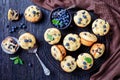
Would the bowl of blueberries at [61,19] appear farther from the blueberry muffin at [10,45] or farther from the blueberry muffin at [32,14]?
the blueberry muffin at [10,45]

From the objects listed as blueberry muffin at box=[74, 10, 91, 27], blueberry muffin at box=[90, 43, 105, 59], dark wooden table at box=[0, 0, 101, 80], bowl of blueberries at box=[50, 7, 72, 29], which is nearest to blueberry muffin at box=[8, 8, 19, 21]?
dark wooden table at box=[0, 0, 101, 80]

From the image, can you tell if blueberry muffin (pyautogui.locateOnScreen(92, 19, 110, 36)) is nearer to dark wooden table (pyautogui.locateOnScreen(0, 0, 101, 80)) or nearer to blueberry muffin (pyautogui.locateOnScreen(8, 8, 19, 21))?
dark wooden table (pyautogui.locateOnScreen(0, 0, 101, 80))

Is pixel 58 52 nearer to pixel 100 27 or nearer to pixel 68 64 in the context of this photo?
pixel 68 64

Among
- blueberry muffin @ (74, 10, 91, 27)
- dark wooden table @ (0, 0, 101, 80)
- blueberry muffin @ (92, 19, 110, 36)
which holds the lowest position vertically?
dark wooden table @ (0, 0, 101, 80)

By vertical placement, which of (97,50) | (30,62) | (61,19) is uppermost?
(61,19)

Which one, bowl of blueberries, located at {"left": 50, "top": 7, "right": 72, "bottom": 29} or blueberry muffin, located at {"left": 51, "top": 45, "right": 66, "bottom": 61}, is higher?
bowl of blueberries, located at {"left": 50, "top": 7, "right": 72, "bottom": 29}

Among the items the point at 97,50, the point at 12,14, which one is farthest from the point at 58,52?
the point at 12,14

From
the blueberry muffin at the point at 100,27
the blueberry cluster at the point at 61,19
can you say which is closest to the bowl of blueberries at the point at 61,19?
the blueberry cluster at the point at 61,19

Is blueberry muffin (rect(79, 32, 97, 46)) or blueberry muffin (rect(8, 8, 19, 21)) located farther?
blueberry muffin (rect(8, 8, 19, 21))
